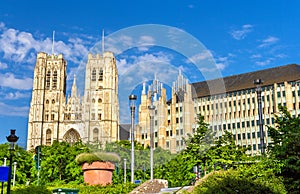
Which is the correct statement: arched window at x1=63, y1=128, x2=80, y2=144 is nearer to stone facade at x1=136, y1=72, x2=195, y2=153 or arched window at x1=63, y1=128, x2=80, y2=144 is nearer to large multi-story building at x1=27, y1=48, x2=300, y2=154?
large multi-story building at x1=27, y1=48, x2=300, y2=154

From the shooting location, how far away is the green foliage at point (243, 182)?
11209mm

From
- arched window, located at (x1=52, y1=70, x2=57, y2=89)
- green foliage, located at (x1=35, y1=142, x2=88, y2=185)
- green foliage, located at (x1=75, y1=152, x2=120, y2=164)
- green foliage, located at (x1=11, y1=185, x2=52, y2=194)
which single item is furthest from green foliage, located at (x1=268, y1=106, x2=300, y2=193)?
arched window, located at (x1=52, y1=70, x2=57, y2=89)

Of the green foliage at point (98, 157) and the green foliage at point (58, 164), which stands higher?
the green foliage at point (98, 157)

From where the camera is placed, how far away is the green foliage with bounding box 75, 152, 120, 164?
14.0 meters

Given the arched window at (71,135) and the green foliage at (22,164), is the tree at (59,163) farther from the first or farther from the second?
the arched window at (71,135)

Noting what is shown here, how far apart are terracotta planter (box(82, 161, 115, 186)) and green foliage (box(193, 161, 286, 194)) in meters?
4.17

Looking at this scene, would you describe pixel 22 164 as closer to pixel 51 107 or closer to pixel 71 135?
pixel 71 135

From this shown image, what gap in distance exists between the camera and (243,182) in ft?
37.9

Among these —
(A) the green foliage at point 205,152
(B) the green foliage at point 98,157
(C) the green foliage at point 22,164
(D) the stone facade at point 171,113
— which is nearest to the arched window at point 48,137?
(C) the green foliage at point 22,164

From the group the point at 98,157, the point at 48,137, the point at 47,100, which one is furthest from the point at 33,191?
the point at 47,100

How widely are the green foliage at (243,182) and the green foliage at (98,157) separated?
3570 mm

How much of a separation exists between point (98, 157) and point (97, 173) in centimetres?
87

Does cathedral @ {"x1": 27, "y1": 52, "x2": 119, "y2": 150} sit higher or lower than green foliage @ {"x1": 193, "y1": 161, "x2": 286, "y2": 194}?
higher

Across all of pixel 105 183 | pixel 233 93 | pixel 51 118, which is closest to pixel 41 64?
pixel 51 118
